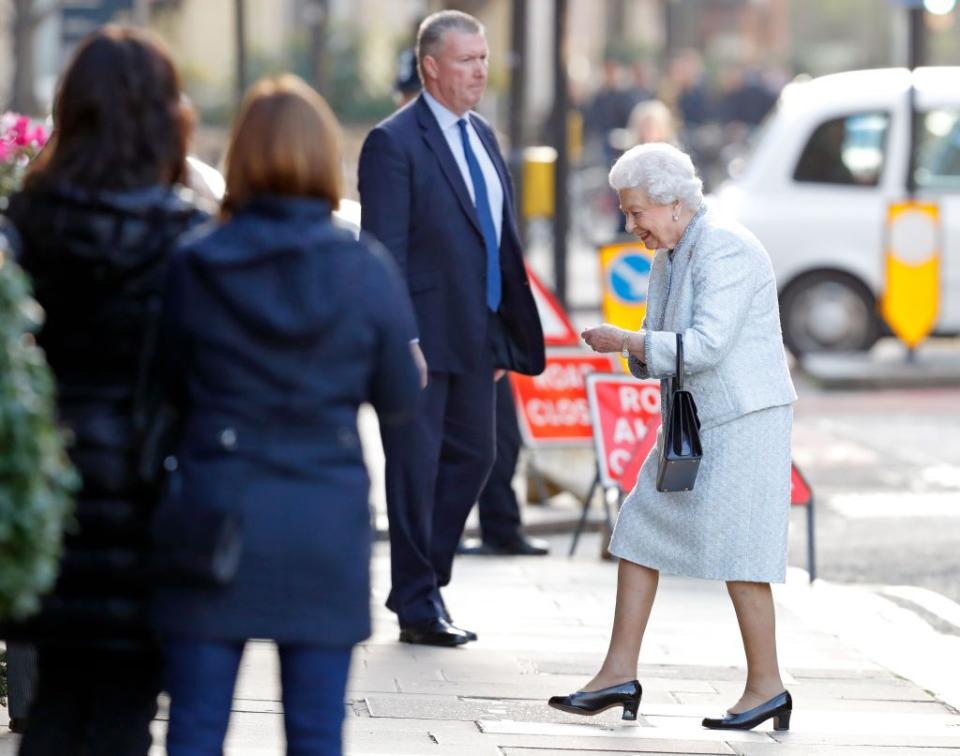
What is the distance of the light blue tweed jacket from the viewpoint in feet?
18.0

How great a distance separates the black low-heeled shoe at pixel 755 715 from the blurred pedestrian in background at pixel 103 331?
2.07m

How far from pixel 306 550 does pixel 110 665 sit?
18.5 inches

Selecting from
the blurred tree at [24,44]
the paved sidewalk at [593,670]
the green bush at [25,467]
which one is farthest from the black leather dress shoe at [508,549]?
the blurred tree at [24,44]

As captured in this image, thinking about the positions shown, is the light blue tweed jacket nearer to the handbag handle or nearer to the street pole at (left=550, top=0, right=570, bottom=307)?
the handbag handle

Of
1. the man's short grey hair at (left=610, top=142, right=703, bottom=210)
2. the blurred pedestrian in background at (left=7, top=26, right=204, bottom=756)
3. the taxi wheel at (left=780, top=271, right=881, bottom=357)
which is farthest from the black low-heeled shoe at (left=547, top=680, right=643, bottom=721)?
the taxi wheel at (left=780, top=271, right=881, bottom=357)

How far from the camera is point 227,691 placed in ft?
12.8

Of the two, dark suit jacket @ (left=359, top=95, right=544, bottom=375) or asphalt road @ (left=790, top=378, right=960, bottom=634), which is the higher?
dark suit jacket @ (left=359, top=95, right=544, bottom=375)

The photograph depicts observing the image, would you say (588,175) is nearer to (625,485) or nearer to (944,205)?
(944,205)

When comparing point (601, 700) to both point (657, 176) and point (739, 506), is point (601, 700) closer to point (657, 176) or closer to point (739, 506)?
point (739, 506)

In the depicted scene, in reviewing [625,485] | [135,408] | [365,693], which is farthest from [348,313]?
[625,485]

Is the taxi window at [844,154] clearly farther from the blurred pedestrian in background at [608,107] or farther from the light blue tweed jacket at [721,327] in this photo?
the blurred pedestrian in background at [608,107]

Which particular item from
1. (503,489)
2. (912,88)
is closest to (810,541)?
(503,489)

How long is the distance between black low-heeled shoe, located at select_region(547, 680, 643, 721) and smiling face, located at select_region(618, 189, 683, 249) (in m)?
1.16

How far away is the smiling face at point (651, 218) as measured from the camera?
5555mm
